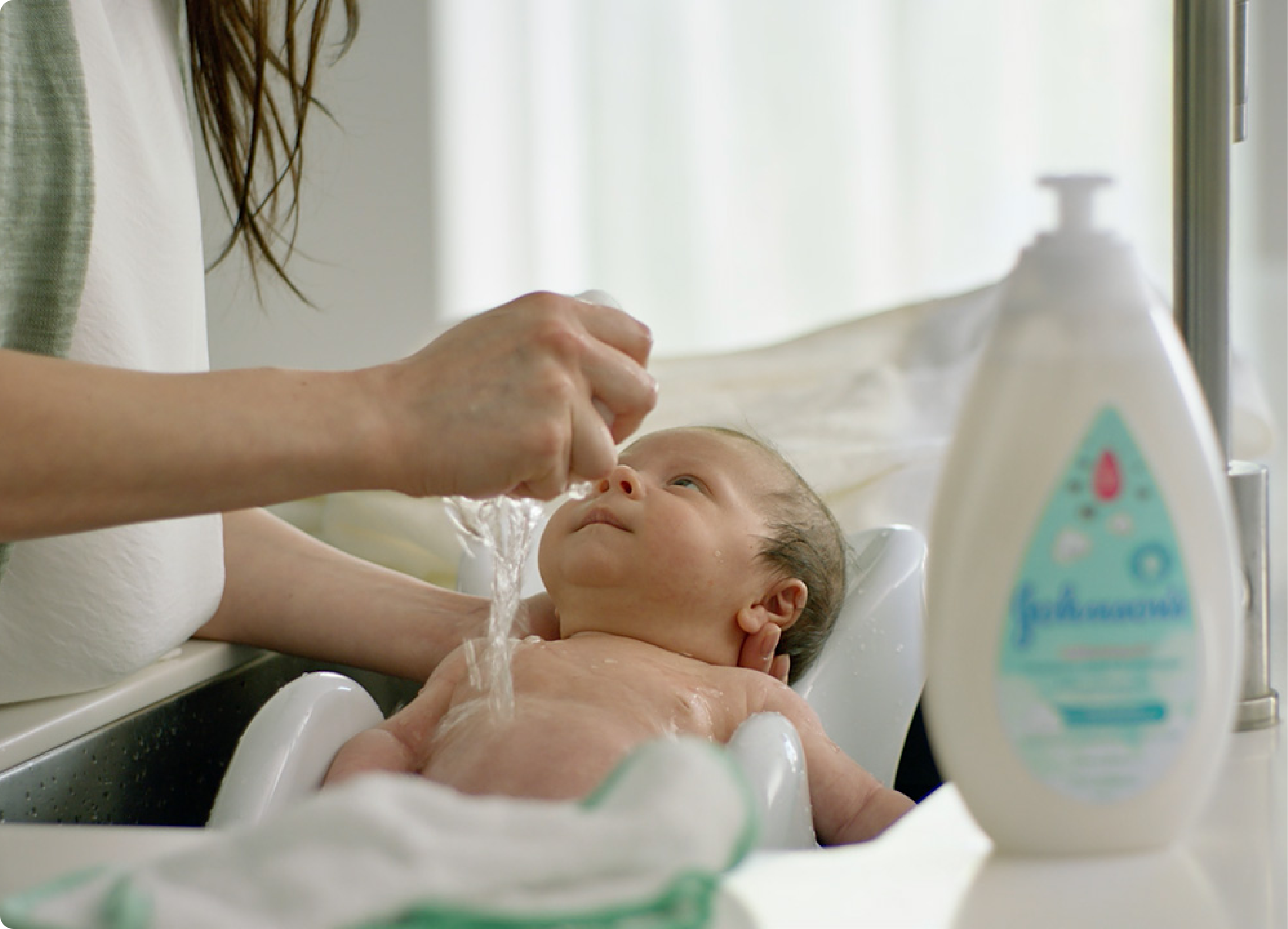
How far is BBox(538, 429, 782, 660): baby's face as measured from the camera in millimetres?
978

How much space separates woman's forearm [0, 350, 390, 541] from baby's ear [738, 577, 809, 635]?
585 mm

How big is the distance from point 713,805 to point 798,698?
607 millimetres

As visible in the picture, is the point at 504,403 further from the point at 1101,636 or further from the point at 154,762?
the point at 154,762

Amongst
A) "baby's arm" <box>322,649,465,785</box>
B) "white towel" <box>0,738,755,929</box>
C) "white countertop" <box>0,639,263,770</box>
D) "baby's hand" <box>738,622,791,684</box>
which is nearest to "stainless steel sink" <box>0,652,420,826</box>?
"white countertop" <box>0,639,263,770</box>

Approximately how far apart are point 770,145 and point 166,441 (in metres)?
1.94

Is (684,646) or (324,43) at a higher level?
A: (324,43)

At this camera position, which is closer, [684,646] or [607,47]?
[684,646]

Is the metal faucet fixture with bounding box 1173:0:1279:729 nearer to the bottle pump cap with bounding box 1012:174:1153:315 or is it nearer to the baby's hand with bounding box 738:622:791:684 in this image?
the bottle pump cap with bounding box 1012:174:1153:315

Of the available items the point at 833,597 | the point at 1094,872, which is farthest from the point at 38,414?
the point at 833,597

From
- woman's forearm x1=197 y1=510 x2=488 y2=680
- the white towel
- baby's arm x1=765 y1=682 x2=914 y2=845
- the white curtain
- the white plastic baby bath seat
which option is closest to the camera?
the white towel

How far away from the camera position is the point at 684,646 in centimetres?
100

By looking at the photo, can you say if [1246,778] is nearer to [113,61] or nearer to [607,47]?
[113,61]

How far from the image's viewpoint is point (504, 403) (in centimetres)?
50

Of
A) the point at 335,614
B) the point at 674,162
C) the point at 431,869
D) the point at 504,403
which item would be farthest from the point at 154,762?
the point at 674,162
